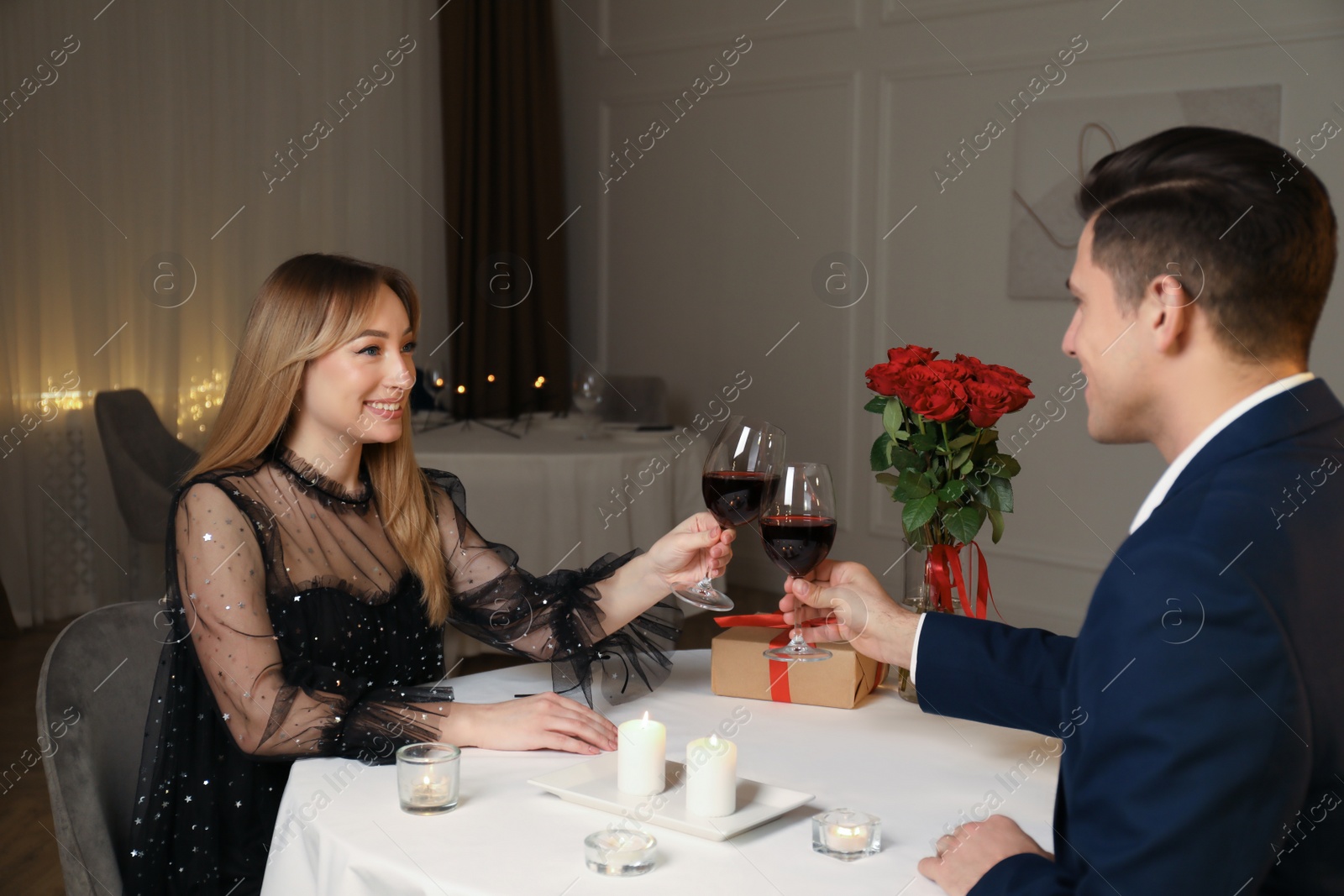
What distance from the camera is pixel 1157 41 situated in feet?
15.8

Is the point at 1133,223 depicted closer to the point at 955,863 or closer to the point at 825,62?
the point at 955,863

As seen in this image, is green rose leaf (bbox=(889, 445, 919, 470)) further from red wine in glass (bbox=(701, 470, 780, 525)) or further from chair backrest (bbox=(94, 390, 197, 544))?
chair backrest (bbox=(94, 390, 197, 544))

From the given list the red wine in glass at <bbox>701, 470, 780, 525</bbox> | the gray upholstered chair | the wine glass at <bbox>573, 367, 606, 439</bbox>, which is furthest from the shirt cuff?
the gray upholstered chair

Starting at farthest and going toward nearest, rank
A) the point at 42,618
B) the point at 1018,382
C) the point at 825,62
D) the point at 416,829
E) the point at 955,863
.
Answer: the point at 825,62 → the point at 42,618 → the point at 1018,382 → the point at 416,829 → the point at 955,863

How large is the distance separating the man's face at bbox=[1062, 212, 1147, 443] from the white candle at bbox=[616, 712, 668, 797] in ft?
1.92

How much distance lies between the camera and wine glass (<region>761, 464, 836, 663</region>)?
1534 mm

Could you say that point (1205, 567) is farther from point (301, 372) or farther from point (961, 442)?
point (301, 372)

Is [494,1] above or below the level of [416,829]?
above

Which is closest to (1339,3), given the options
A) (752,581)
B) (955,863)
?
(752,581)

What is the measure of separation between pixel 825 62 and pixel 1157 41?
1.61 metres

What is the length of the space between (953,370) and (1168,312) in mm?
562

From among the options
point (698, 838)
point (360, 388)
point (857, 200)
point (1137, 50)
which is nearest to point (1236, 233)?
point (698, 838)

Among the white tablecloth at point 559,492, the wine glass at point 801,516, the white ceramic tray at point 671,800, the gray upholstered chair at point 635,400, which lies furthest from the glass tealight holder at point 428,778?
the gray upholstered chair at point 635,400

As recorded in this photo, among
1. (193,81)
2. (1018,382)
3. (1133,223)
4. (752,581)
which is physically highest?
(193,81)
